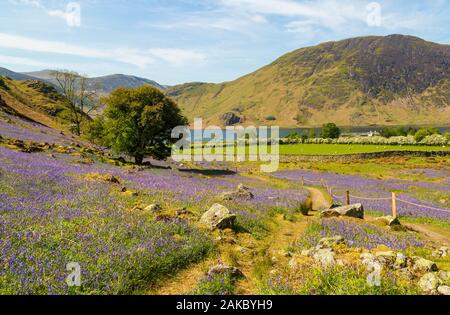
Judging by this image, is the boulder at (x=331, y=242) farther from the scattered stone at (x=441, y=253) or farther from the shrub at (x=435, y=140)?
the shrub at (x=435, y=140)

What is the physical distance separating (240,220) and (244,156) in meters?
75.5

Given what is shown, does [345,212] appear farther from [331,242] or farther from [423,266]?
[423,266]

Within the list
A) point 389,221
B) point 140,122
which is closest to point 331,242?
point 389,221

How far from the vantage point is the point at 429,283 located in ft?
23.4

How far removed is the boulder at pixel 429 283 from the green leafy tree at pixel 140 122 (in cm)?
3535

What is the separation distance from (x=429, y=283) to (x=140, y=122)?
121ft

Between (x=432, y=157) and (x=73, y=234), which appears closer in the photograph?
(x=73, y=234)

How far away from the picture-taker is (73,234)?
9.18 m

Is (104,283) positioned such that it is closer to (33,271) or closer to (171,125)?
(33,271)

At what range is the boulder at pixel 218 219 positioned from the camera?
41.6ft

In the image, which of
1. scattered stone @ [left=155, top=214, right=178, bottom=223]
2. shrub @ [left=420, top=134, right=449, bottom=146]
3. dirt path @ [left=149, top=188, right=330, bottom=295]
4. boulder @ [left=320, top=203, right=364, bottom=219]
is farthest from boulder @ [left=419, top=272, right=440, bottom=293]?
shrub @ [left=420, top=134, right=449, bottom=146]

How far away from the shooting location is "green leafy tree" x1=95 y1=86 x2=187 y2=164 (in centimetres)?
3959

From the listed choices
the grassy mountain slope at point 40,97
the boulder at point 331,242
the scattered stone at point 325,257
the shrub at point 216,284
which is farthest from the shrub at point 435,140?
the shrub at point 216,284

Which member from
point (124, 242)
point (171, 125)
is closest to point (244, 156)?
point (171, 125)
